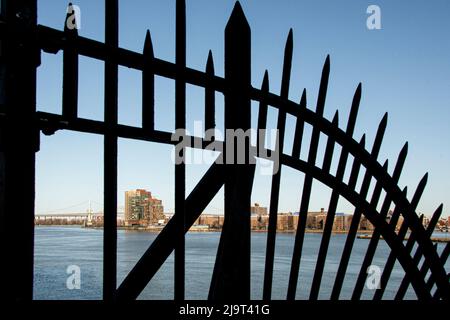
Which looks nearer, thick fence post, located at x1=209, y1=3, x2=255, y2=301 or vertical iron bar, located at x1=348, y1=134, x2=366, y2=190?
thick fence post, located at x1=209, y1=3, x2=255, y2=301

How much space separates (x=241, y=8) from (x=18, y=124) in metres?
1.20

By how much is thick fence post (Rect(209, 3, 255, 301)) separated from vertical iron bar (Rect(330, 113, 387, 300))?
941 mm

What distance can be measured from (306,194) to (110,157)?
4.01 feet

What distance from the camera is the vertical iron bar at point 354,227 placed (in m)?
2.71

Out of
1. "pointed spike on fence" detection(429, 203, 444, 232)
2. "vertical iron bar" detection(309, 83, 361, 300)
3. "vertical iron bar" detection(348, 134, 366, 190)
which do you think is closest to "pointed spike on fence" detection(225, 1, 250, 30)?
"vertical iron bar" detection(309, 83, 361, 300)

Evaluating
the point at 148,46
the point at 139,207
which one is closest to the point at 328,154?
the point at 148,46

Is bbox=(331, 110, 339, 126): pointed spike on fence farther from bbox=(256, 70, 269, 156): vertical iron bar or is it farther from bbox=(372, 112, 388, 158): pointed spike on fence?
bbox=(256, 70, 269, 156): vertical iron bar

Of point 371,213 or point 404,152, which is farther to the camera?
point 404,152

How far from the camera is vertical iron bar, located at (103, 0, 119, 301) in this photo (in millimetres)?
1630

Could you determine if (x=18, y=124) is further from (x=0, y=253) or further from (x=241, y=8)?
(x=241, y=8)

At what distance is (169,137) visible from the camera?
1.81 metres

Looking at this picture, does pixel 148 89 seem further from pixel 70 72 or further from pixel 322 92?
pixel 322 92

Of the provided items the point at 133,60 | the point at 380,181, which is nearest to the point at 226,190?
the point at 133,60

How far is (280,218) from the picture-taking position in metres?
130
